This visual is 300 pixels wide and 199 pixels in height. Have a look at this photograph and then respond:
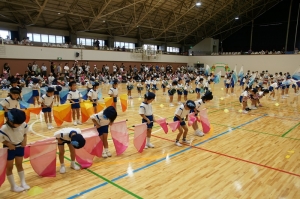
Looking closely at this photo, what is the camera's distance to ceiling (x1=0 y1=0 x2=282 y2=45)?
83.6 ft

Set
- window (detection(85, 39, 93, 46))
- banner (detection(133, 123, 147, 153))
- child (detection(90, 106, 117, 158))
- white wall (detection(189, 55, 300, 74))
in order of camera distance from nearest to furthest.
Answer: child (detection(90, 106, 117, 158)) < banner (detection(133, 123, 147, 153)) < window (detection(85, 39, 93, 46)) < white wall (detection(189, 55, 300, 74))

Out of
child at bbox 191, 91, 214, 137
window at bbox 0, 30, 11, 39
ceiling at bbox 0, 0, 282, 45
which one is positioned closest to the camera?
child at bbox 191, 91, 214, 137

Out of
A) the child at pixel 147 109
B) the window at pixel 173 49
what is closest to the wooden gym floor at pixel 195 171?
the child at pixel 147 109

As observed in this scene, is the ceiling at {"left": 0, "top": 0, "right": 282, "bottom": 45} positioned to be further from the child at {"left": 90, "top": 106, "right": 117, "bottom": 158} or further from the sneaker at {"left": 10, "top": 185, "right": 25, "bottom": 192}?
the sneaker at {"left": 10, "top": 185, "right": 25, "bottom": 192}

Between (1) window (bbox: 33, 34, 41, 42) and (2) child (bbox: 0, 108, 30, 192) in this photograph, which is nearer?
(2) child (bbox: 0, 108, 30, 192)

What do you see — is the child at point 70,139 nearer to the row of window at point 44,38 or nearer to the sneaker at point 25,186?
the sneaker at point 25,186

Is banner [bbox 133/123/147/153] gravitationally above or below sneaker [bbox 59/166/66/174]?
above

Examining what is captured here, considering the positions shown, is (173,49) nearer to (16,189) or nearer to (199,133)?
(199,133)

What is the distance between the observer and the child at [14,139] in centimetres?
418

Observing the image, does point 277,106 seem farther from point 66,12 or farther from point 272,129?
point 66,12

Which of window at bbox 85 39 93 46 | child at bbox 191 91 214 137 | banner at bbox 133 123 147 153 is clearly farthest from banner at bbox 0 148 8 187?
window at bbox 85 39 93 46

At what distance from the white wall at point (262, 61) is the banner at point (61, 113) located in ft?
114

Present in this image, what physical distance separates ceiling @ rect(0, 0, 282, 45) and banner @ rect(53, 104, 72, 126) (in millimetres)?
17291

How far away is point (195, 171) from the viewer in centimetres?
559
